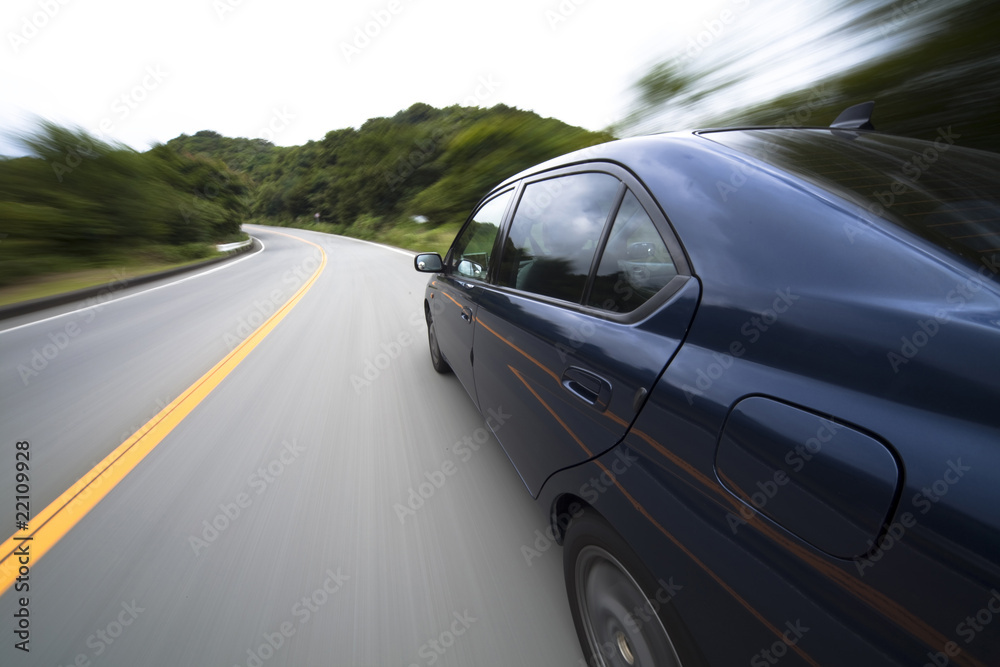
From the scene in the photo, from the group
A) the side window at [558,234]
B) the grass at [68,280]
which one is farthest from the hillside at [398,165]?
the grass at [68,280]

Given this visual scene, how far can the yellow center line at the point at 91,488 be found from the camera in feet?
6.85

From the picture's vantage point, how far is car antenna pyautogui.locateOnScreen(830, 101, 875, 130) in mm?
1836

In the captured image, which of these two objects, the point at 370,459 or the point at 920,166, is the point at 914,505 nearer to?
the point at 920,166

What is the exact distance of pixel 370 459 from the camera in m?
2.87

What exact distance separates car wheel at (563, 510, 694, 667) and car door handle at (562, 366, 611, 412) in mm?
358

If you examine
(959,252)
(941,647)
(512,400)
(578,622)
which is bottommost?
(578,622)

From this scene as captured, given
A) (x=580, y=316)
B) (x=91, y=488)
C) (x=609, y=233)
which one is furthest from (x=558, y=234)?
(x=91, y=488)

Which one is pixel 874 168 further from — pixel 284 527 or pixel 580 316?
pixel 284 527

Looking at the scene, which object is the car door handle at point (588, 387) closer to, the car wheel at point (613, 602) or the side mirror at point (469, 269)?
the car wheel at point (613, 602)

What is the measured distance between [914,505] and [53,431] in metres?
4.67

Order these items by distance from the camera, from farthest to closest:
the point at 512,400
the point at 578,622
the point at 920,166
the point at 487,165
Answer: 1. the point at 487,165
2. the point at 512,400
3. the point at 578,622
4. the point at 920,166

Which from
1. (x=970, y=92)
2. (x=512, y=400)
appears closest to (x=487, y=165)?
(x=970, y=92)

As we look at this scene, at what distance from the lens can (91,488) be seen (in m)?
2.58

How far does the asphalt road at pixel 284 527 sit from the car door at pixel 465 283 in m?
0.51
